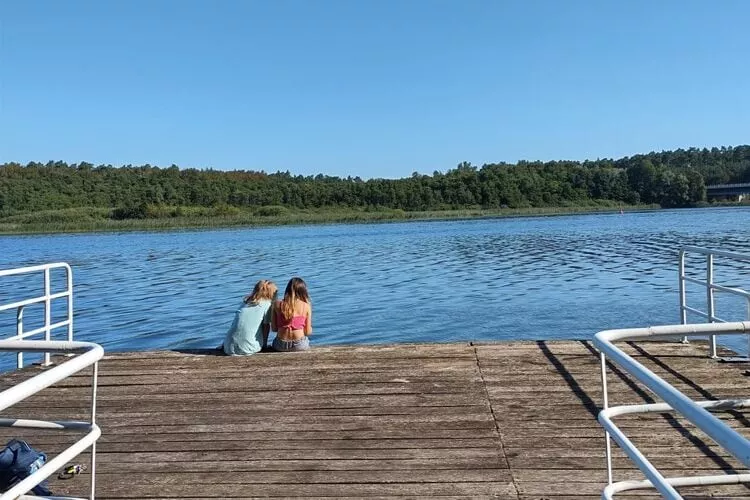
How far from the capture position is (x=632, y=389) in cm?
488

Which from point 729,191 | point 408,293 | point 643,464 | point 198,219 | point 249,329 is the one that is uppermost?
point 729,191

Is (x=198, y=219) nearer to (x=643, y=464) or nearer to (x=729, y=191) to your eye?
(x=643, y=464)

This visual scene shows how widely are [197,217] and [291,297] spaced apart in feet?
270

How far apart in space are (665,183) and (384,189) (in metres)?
44.4

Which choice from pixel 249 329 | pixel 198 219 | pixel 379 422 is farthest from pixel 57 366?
pixel 198 219

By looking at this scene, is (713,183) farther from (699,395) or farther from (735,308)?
(699,395)

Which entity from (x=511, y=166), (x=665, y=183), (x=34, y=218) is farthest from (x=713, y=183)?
(x=34, y=218)

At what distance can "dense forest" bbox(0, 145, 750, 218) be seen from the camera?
9775 centimetres

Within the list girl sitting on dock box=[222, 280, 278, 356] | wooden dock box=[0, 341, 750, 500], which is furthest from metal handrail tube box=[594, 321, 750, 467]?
girl sitting on dock box=[222, 280, 278, 356]

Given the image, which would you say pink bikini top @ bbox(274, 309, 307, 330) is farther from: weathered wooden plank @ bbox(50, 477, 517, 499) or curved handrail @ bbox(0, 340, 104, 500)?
curved handrail @ bbox(0, 340, 104, 500)

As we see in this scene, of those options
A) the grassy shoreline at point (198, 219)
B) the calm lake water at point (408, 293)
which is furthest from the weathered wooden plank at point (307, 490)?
the grassy shoreline at point (198, 219)

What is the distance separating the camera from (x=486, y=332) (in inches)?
486

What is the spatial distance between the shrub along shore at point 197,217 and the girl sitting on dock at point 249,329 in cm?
7143

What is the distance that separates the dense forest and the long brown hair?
92.0 metres
